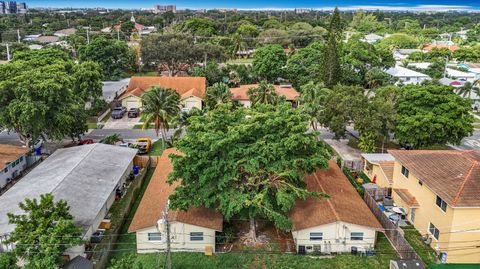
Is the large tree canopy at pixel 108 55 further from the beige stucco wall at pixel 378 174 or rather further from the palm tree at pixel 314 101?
the beige stucco wall at pixel 378 174

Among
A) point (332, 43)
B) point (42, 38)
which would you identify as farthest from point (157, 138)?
point (42, 38)

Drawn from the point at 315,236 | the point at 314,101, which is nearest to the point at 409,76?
the point at 314,101

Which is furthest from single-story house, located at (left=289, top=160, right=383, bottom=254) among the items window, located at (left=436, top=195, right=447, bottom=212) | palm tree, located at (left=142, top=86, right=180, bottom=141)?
palm tree, located at (left=142, top=86, right=180, bottom=141)

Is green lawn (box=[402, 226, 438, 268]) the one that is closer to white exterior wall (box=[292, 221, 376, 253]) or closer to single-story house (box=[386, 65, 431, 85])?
white exterior wall (box=[292, 221, 376, 253])

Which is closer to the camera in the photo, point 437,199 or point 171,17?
point 437,199

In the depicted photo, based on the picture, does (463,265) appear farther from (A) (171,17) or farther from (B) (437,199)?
(A) (171,17)

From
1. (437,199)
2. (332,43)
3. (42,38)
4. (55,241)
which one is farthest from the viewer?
(42,38)
